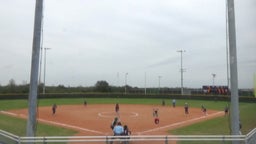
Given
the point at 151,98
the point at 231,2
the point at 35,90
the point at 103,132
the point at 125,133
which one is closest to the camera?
the point at 35,90

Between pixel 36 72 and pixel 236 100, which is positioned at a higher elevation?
pixel 36 72

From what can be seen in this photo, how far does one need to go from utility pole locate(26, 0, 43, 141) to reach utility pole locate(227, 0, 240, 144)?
20.8 feet

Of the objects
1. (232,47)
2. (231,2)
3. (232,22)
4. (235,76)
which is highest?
(231,2)

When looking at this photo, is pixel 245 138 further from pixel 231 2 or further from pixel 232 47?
pixel 231 2

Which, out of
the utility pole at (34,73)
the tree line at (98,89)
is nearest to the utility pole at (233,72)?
the utility pole at (34,73)

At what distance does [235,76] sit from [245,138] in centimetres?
212

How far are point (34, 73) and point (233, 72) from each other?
6.54 m

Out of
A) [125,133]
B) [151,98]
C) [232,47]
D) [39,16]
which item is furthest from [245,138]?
[151,98]

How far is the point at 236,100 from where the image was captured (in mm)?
11367

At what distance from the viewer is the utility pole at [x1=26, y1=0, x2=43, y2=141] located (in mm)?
10820

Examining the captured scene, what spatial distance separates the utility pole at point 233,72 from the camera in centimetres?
1132

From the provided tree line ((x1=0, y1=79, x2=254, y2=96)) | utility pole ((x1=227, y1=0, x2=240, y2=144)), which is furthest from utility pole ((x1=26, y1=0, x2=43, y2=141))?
tree line ((x1=0, y1=79, x2=254, y2=96))

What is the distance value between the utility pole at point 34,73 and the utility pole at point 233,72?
20.8 ft

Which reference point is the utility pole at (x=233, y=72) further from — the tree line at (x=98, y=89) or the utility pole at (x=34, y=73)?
the tree line at (x=98, y=89)
